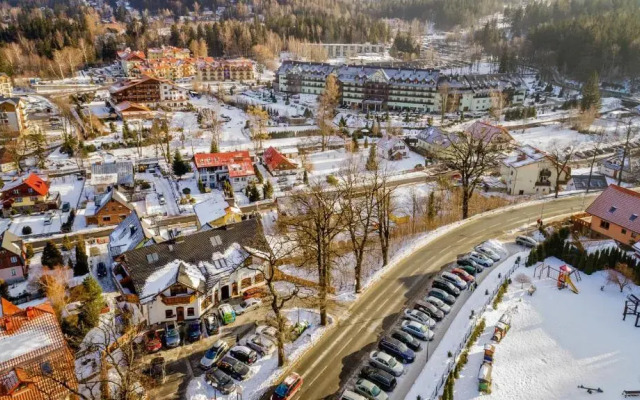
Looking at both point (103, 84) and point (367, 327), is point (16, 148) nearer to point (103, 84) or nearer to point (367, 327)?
point (103, 84)

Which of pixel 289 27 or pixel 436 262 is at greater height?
pixel 289 27

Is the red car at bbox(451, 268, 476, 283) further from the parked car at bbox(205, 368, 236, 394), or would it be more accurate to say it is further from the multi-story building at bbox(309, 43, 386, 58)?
the multi-story building at bbox(309, 43, 386, 58)

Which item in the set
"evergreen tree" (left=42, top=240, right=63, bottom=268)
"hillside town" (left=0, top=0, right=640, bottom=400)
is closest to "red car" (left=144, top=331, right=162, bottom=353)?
"hillside town" (left=0, top=0, right=640, bottom=400)

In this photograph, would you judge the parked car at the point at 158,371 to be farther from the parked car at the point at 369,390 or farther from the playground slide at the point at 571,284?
the playground slide at the point at 571,284

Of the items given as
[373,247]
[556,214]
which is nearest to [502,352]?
[373,247]

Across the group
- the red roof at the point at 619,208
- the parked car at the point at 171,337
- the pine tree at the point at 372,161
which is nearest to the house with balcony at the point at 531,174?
the red roof at the point at 619,208
